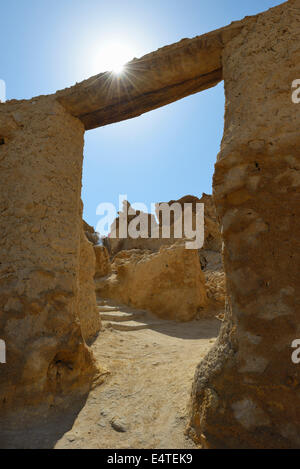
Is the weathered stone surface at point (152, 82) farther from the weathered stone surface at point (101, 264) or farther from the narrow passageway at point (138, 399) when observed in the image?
the weathered stone surface at point (101, 264)

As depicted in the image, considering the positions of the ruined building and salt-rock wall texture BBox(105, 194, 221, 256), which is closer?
the ruined building

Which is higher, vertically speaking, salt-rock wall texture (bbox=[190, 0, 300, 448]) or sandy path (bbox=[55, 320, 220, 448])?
salt-rock wall texture (bbox=[190, 0, 300, 448])

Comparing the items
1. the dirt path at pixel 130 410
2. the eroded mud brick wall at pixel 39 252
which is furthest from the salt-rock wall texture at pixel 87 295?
the eroded mud brick wall at pixel 39 252

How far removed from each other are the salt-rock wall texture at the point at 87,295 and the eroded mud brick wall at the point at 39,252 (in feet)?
3.47

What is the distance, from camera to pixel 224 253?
191 cm

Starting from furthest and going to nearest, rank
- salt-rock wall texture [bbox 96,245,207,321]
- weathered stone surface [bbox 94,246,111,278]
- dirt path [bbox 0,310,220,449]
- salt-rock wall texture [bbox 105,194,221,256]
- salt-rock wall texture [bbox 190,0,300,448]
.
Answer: salt-rock wall texture [bbox 105,194,221,256] → weathered stone surface [bbox 94,246,111,278] → salt-rock wall texture [bbox 96,245,207,321] → dirt path [bbox 0,310,220,449] → salt-rock wall texture [bbox 190,0,300,448]

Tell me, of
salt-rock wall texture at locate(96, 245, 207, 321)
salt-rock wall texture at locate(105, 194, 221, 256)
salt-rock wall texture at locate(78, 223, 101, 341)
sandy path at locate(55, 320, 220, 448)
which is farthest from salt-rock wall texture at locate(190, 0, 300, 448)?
salt-rock wall texture at locate(105, 194, 221, 256)

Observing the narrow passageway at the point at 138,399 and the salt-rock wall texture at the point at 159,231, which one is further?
the salt-rock wall texture at the point at 159,231

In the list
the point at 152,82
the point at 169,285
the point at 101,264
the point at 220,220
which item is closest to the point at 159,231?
the point at 101,264

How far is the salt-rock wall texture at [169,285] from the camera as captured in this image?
5.92 meters

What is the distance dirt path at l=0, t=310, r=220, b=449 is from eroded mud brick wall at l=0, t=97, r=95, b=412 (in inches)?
9.7

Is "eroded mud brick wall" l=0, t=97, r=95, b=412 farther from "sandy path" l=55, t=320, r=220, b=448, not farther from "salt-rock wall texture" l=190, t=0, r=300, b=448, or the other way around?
"salt-rock wall texture" l=190, t=0, r=300, b=448

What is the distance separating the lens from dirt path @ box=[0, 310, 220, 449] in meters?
1.73
